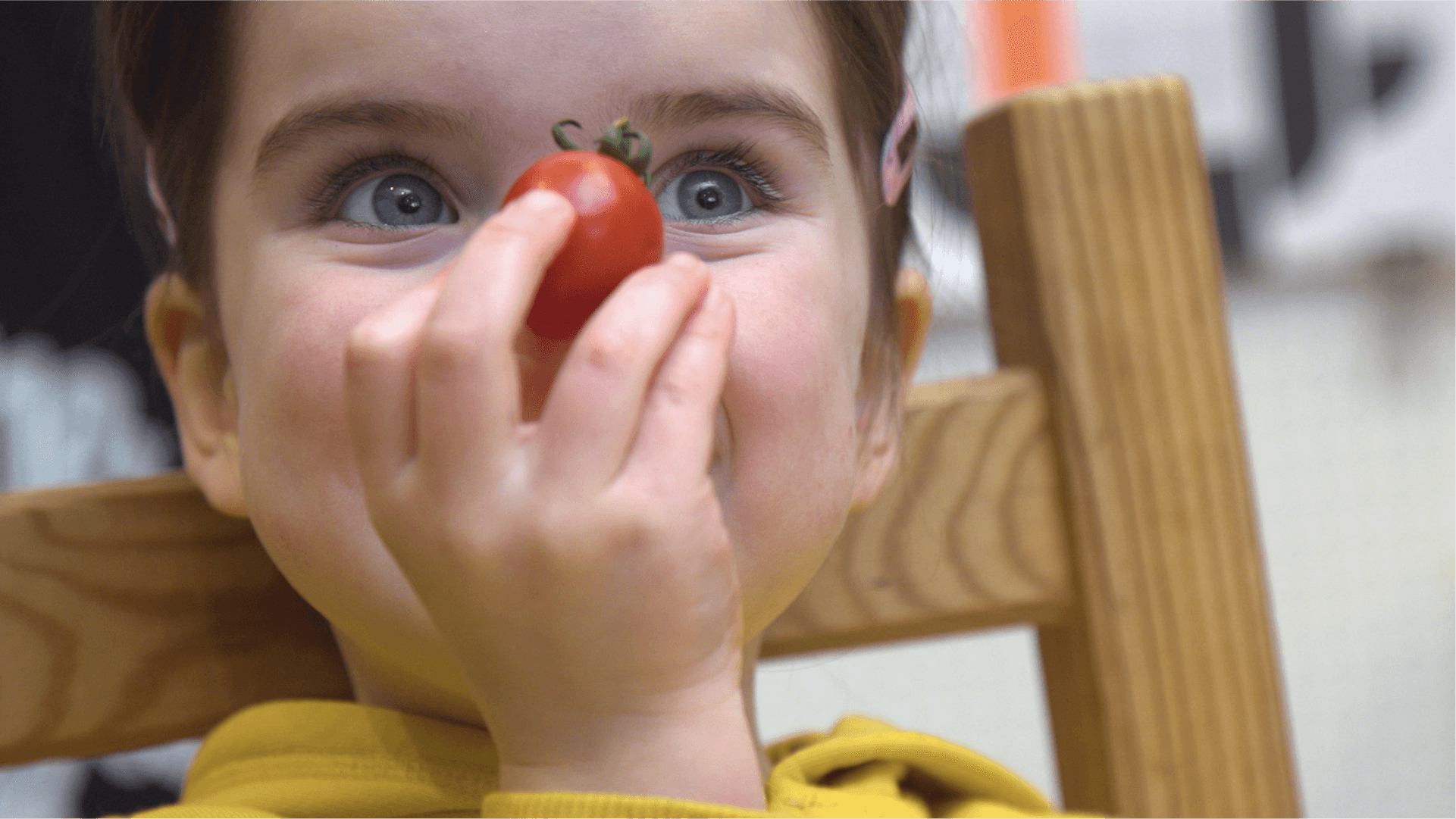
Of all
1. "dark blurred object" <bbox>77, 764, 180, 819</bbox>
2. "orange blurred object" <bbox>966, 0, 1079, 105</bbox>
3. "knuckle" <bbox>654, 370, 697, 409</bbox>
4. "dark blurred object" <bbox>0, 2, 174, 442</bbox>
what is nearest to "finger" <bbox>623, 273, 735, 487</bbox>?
"knuckle" <bbox>654, 370, 697, 409</bbox>

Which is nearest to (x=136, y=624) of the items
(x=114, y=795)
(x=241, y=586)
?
(x=241, y=586)

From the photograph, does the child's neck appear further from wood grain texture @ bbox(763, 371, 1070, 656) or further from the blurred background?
the blurred background

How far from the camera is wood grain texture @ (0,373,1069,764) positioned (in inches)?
22.8

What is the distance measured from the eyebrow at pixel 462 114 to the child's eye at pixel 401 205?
0.03 m

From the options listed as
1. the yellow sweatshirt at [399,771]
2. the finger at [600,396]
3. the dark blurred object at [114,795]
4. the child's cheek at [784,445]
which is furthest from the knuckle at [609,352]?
the dark blurred object at [114,795]

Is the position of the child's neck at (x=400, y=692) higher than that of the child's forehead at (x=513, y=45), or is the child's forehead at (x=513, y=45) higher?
the child's forehead at (x=513, y=45)

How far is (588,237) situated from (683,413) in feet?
0.23

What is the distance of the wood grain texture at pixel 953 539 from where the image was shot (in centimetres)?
66

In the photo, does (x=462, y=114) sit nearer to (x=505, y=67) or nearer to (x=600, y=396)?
(x=505, y=67)

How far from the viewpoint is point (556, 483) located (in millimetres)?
376

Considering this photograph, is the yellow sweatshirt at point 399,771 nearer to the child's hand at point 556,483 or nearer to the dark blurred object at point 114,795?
the child's hand at point 556,483

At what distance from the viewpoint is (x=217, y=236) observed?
0.58 meters

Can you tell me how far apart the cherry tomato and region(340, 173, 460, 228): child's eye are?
4.5 inches

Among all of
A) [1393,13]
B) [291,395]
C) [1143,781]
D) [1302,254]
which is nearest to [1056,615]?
[1143,781]
